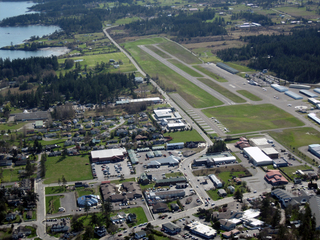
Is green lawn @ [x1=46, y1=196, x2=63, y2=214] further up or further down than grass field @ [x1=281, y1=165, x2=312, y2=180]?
further up

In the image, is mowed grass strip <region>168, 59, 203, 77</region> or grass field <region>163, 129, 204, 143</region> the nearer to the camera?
grass field <region>163, 129, 204, 143</region>

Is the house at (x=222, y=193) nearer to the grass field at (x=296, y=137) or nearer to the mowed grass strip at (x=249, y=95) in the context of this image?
the grass field at (x=296, y=137)

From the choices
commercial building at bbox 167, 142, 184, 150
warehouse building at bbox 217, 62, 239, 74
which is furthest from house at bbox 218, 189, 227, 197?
warehouse building at bbox 217, 62, 239, 74

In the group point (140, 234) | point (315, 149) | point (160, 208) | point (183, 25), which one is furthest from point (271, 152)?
point (183, 25)

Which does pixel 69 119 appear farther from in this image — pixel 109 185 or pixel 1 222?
pixel 1 222

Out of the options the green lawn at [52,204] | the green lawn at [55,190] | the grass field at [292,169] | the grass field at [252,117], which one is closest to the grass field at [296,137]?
the grass field at [252,117]

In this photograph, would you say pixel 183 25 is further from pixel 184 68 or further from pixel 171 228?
pixel 171 228

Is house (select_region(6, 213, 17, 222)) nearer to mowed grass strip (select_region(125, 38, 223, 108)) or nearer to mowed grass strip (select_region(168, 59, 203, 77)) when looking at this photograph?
mowed grass strip (select_region(125, 38, 223, 108))
